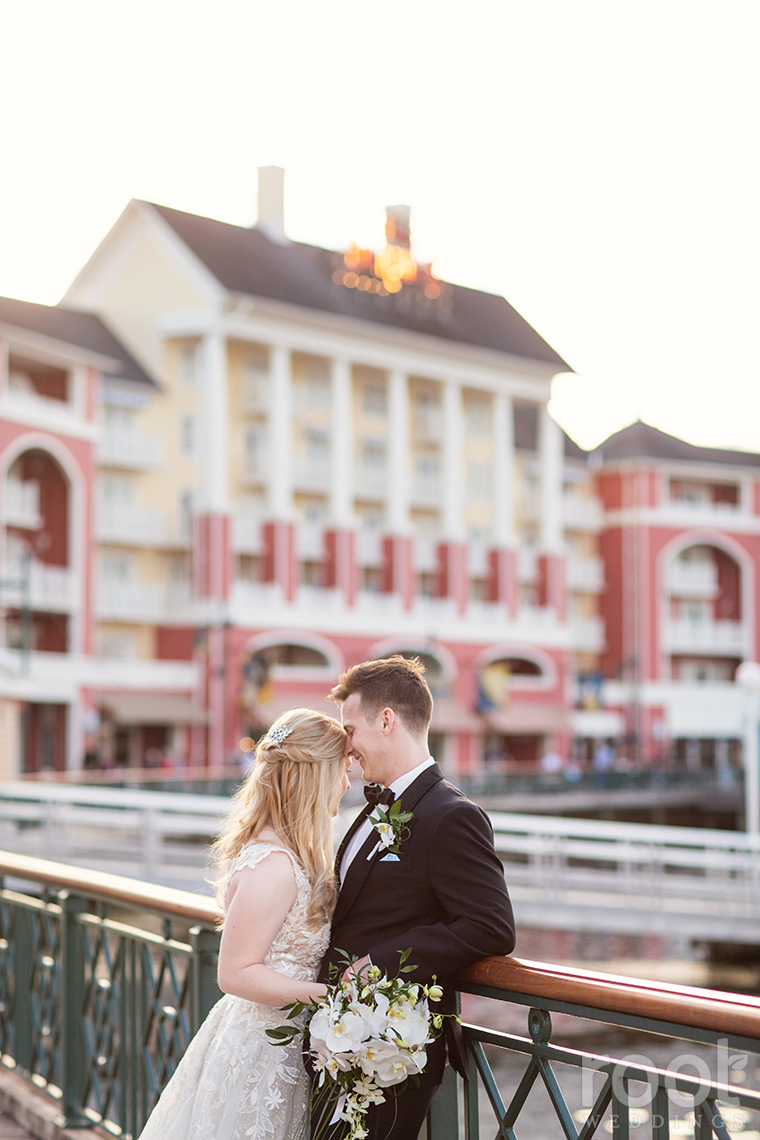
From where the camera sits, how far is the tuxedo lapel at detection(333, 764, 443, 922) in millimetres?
3137

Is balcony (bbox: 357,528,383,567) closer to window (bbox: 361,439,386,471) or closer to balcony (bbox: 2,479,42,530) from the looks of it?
window (bbox: 361,439,386,471)

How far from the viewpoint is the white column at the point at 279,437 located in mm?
49250

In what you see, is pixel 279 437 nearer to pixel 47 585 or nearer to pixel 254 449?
pixel 254 449

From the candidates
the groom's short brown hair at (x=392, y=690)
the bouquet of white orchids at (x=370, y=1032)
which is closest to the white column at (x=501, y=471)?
the groom's short brown hair at (x=392, y=690)

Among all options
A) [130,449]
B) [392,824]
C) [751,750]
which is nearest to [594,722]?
[130,449]

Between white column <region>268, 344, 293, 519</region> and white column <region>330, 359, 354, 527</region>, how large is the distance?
2288 millimetres

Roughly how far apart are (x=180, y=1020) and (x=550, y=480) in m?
56.6

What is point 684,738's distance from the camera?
6406cm

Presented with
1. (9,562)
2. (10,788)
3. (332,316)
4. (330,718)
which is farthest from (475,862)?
(332,316)

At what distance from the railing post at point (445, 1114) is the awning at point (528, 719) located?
51112 mm

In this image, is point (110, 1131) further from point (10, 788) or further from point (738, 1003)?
point (10, 788)

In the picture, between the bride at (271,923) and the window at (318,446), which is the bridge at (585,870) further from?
the window at (318,446)

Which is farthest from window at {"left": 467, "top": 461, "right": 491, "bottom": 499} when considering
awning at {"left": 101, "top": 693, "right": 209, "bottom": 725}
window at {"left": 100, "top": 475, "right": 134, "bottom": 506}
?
awning at {"left": 101, "top": 693, "right": 209, "bottom": 725}

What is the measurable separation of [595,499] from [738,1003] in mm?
65727
